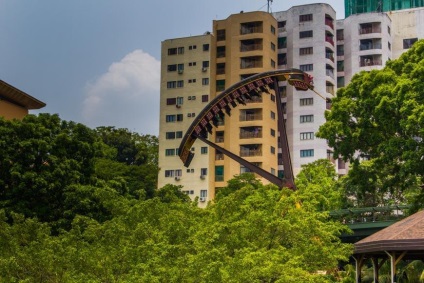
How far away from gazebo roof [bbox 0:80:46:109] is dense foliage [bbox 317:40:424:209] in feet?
79.6

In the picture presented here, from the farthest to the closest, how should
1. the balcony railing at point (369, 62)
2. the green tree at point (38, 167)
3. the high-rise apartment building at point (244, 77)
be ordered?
1. the balcony railing at point (369, 62)
2. the high-rise apartment building at point (244, 77)
3. the green tree at point (38, 167)

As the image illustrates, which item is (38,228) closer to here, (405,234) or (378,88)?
(405,234)

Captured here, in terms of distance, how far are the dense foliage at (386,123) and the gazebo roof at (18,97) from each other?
Answer: 79.6ft

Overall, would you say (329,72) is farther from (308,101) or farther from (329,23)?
(329,23)

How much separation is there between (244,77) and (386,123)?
40.4 meters

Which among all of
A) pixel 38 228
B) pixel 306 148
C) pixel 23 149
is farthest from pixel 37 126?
pixel 306 148

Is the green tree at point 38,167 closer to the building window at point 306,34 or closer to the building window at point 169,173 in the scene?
the building window at point 169,173

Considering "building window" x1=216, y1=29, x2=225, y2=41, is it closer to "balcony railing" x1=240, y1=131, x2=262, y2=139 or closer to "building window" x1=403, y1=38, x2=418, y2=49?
"balcony railing" x1=240, y1=131, x2=262, y2=139

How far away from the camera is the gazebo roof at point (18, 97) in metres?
→ 53.1

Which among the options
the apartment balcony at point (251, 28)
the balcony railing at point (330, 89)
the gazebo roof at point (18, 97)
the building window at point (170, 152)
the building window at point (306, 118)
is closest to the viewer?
the gazebo roof at point (18, 97)

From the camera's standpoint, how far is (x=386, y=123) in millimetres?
38750

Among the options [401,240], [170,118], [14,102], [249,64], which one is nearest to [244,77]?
[249,64]

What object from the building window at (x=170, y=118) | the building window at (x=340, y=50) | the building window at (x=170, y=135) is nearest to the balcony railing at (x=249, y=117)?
the building window at (x=170, y=118)

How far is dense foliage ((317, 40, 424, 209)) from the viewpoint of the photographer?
1454 inches
